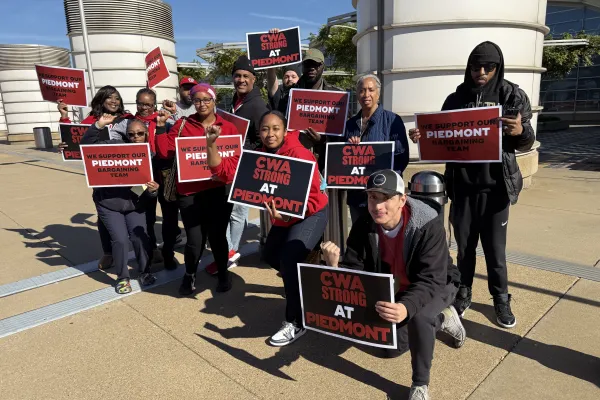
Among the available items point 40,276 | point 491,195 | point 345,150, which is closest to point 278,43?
point 345,150

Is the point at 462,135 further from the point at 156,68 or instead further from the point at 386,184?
the point at 156,68

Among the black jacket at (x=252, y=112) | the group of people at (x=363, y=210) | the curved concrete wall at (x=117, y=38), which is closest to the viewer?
the group of people at (x=363, y=210)

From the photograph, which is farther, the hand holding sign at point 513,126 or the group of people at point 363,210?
the hand holding sign at point 513,126

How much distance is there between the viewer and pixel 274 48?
18.1ft

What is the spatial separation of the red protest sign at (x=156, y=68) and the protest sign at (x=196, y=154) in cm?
299

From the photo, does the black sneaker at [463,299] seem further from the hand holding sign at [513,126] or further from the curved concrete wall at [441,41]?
the curved concrete wall at [441,41]

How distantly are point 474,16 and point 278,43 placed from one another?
3452mm

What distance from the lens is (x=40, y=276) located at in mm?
4719

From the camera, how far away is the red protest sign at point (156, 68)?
21.2ft

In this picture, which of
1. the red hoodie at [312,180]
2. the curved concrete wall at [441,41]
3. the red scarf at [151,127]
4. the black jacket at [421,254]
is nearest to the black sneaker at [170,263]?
the red scarf at [151,127]

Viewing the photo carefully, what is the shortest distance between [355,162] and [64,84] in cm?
479

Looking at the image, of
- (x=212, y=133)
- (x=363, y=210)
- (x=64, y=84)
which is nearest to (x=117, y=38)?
(x=64, y=84)

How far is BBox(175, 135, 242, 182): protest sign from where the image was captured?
381 centimetres

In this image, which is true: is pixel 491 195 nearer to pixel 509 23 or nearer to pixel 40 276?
pixel 40 276
